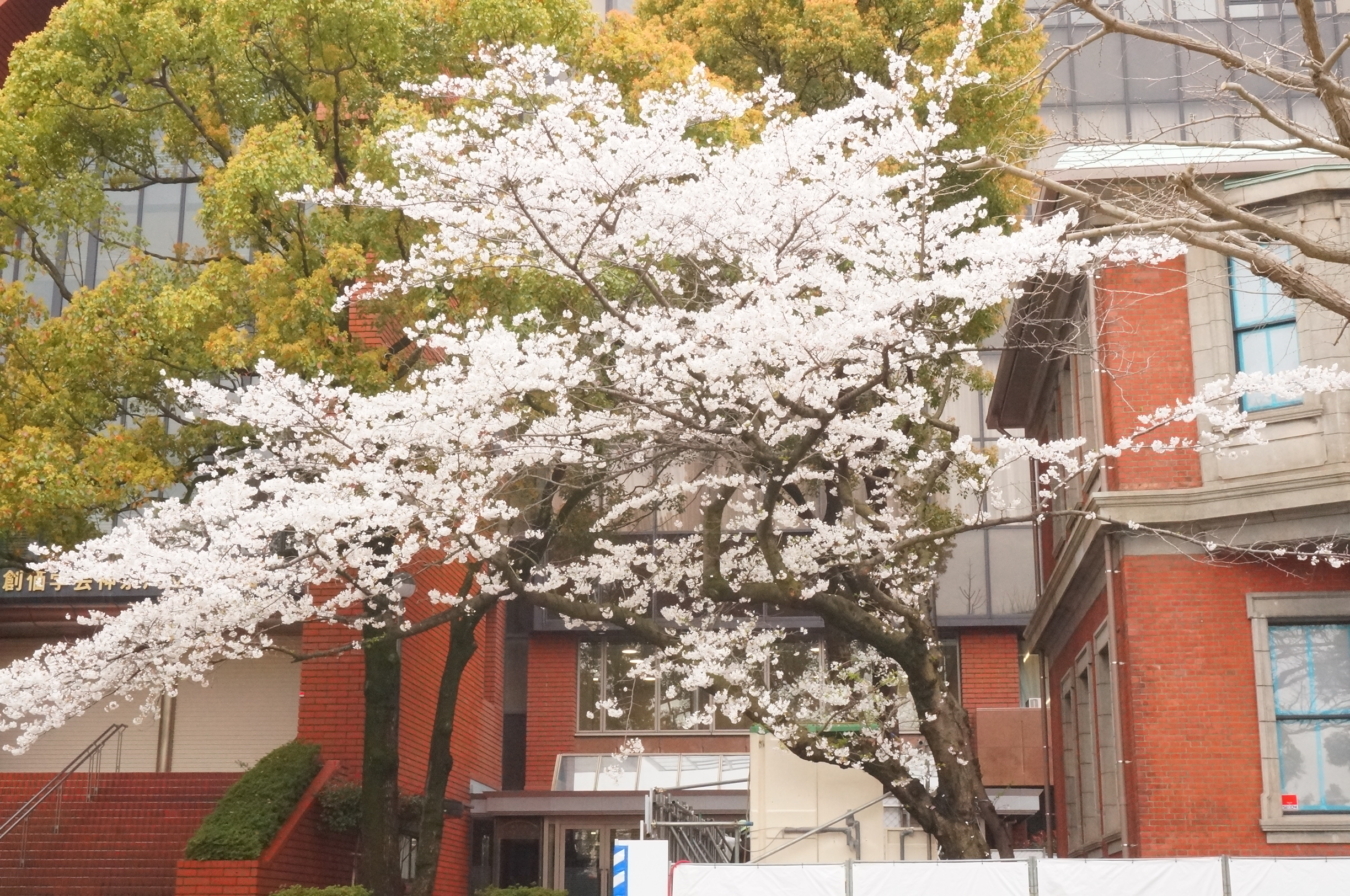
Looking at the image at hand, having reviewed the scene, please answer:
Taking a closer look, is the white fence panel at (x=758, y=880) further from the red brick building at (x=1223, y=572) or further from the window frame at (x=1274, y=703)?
the window frame at (x=1274, y=703)

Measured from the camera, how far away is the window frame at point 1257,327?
46.4ft

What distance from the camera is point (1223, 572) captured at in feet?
46.6

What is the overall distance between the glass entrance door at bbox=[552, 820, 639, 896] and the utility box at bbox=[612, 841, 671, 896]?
1613 centimetres

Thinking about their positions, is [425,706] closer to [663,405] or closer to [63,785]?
[63,785]

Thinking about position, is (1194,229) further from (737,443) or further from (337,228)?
(337,228)

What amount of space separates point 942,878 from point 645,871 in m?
2.19

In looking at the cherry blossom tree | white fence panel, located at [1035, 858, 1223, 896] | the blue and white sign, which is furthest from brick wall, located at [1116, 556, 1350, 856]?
the blue and white sign

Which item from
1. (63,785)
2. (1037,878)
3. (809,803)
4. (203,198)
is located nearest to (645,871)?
(1037,878)

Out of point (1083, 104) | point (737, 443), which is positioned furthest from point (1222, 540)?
point (1083, 104)

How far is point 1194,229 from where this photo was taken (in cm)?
1058

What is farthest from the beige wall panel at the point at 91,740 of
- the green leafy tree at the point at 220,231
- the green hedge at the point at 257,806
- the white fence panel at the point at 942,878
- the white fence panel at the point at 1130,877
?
the white fence panel at the point at 1130,877

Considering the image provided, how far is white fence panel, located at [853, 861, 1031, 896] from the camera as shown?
1050cm

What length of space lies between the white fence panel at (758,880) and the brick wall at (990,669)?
64.4 ft

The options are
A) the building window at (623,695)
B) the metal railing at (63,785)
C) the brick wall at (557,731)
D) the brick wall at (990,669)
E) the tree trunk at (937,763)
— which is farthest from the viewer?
the building window at (623,695)
